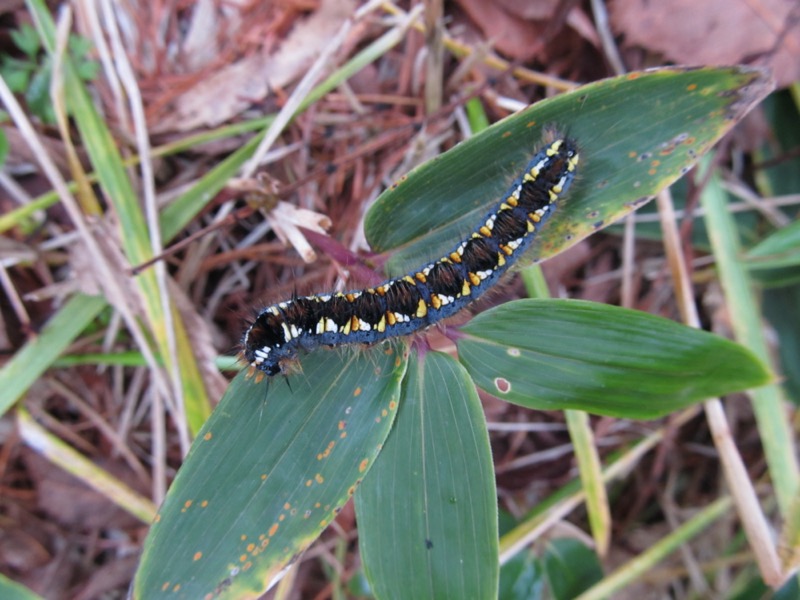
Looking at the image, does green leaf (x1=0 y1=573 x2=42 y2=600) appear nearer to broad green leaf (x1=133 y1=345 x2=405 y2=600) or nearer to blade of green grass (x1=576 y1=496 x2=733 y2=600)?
broad green leaf (x1=133 y1=345 x2=405 y2=600)

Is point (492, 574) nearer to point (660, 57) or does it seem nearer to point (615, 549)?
point (615, 549)

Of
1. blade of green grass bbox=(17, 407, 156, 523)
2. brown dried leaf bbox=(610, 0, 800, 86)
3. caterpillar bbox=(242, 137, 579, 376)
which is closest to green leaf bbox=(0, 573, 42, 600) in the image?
blade of green grass bbox=(17, 407, 156, 523)

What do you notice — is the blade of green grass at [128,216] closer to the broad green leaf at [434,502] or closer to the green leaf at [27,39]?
the green leaf at [27,39]

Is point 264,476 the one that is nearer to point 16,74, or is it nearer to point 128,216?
A: point 128,216

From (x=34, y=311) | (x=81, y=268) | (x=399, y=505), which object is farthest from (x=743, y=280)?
(x=34, y=311)

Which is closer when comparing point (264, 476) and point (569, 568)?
point (264, 476)

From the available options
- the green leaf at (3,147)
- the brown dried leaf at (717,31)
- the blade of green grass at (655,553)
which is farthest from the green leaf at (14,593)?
the brown dried leaf at (717,31)

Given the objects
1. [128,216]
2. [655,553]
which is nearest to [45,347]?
[128,216]
